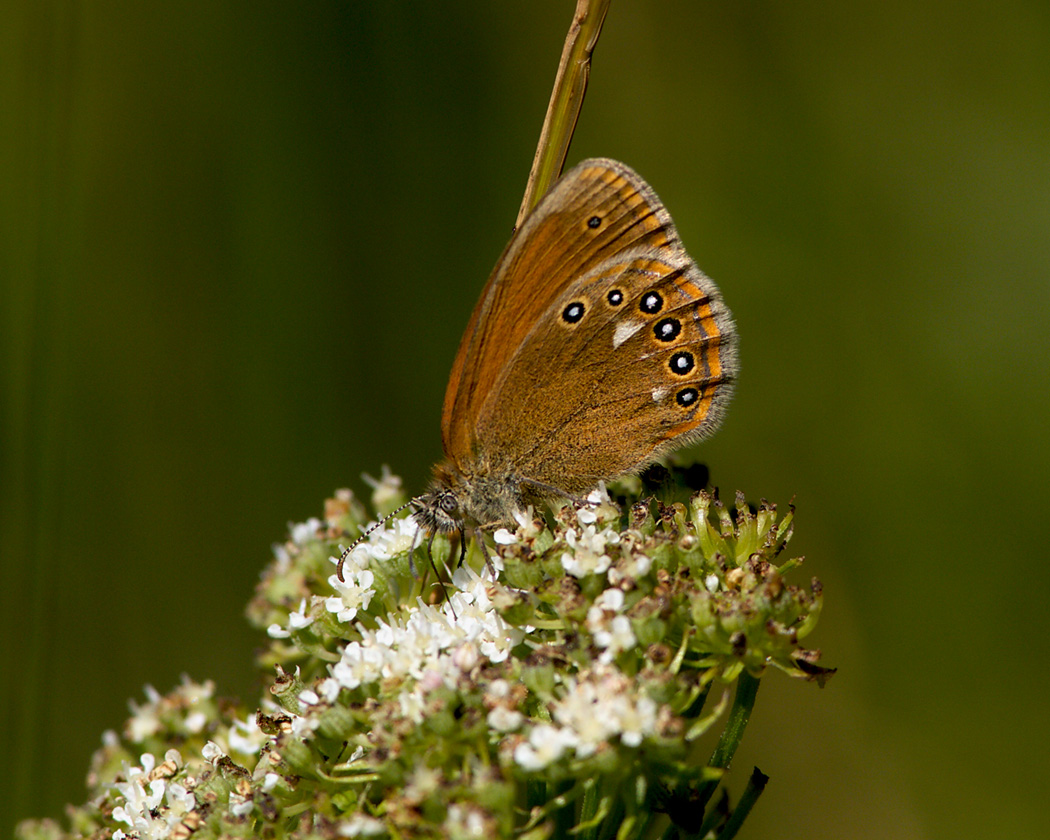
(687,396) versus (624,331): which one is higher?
(624,331)

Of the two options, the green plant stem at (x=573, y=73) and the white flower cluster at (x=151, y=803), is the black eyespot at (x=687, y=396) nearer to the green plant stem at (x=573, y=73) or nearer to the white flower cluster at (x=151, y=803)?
the green plant stem at (x=573, y=73)

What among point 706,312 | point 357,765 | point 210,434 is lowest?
point 357,765

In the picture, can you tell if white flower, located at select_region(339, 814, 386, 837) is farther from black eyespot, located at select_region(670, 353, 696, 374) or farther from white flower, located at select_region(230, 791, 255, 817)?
black eyespot, located at select_region(670, 353, 696, 374)

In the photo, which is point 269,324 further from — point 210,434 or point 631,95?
point 631,95

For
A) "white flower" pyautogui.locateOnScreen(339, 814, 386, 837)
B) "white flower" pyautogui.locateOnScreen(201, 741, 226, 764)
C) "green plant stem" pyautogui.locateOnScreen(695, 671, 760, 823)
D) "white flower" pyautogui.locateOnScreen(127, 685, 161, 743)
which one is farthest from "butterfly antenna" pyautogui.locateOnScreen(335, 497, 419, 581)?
"green plant stem" pyautogui.locateOnScreen(695, 671, 760, 823)

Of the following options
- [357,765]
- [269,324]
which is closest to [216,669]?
[269,324]

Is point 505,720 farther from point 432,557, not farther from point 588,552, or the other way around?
point 432,557

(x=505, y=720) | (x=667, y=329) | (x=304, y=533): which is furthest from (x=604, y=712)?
(x=304, y=533)

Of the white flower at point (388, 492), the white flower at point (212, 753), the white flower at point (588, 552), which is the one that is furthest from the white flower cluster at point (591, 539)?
the white flower at point (212, 753)
